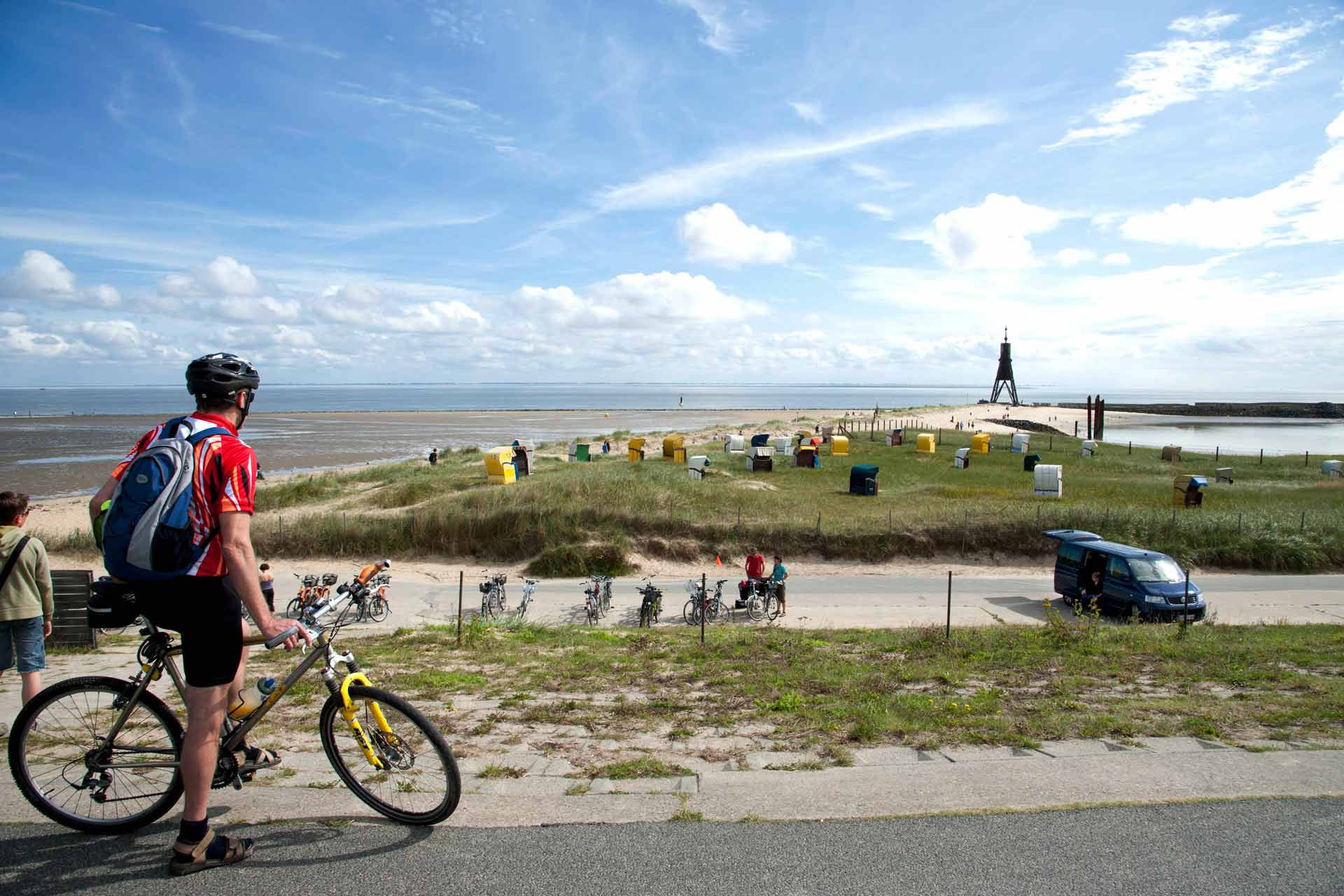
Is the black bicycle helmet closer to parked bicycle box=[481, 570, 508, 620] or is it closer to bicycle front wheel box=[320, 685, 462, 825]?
bicycle front wheel box=[320, 685, 462, 825]

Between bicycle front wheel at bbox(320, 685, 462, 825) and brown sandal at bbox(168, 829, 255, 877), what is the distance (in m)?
0.53

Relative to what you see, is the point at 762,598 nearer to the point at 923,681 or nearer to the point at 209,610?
the point at 923,681

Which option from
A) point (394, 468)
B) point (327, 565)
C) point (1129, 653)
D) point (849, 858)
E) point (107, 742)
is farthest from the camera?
point (394, 468)

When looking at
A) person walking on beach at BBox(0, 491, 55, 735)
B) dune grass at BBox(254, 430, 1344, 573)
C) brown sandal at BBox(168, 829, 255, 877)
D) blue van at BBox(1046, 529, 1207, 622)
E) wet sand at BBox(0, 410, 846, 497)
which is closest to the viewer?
brown sandal at BBox(168, 829, 255, 877)

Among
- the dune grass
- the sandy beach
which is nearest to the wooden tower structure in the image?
the sandy beach

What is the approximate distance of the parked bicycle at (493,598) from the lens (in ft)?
49.8

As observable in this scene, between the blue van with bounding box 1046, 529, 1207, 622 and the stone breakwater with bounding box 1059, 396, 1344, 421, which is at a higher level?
the stone breakwater with bounding box 1059, 396, 1344, 421

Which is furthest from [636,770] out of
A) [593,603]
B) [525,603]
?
[525,603]

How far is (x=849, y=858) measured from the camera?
342cm


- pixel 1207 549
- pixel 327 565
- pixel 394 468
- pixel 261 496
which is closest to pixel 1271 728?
pixel 1207 549

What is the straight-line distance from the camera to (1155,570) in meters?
14.9

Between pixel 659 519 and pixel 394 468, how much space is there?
2482cm

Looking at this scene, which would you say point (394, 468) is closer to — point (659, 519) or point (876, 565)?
point (659, 519)

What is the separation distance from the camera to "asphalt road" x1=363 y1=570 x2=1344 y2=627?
51.0 ft
